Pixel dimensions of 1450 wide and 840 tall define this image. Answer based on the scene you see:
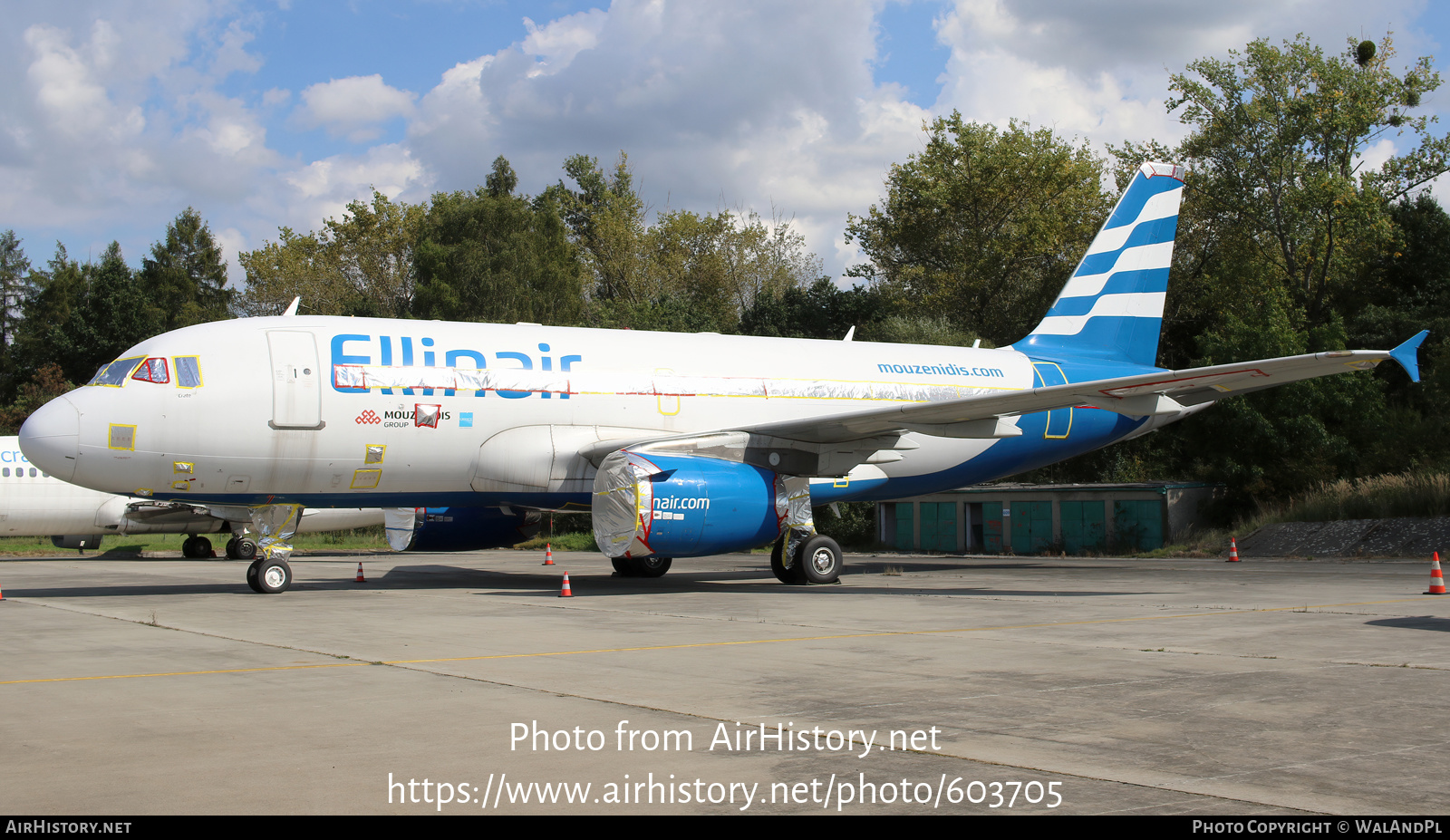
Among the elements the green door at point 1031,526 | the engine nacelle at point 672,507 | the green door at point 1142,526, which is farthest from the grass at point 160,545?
the engine nacelle at point 672,507

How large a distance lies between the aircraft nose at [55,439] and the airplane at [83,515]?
51.4 feet

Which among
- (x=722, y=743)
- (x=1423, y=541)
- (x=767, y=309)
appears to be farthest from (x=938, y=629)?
(x=767, y=309)

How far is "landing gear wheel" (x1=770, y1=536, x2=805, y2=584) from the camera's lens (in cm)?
1587

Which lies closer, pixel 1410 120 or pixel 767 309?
pixel 1410 120

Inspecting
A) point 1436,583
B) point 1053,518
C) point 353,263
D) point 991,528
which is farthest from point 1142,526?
point 353,263

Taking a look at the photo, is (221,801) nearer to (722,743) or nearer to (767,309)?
(722,743)

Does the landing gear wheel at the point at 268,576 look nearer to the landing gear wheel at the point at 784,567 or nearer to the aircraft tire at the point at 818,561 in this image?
the landing gear wheel at the point at 784,567

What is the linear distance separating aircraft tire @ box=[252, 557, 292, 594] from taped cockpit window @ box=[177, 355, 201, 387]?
2.66m

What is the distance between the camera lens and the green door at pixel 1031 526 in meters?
27.3

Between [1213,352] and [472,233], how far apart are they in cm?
3610

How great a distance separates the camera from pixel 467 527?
18281mm

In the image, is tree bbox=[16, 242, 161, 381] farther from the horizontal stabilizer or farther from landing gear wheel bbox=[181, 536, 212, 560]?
the horizontal stabilizer

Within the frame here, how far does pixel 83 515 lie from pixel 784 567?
23811 mm

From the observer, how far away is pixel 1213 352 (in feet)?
100
